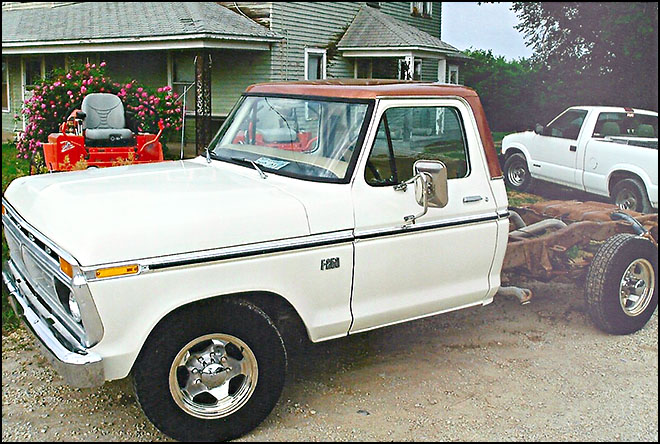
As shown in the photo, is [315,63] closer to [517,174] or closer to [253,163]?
[517,174]

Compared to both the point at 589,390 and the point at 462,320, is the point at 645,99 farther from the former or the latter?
the point at 589,390

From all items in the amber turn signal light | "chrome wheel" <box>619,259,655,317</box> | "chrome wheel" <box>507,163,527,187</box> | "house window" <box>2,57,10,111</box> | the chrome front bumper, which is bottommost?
"chrome wheel" <box>619,259,655,317</box>

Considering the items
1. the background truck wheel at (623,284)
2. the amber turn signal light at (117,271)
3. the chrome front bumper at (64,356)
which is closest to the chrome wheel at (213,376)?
the chrome front bumper at (64,356)

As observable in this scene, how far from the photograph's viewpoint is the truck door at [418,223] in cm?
453

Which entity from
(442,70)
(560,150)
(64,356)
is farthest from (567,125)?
(64,356)

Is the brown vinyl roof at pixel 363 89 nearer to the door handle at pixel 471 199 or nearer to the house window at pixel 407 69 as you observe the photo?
the door handle at pixel 471 199

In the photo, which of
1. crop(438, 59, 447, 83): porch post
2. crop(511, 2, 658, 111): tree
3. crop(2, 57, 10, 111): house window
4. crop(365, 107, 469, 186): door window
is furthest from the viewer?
crop(438, 59, 447, 83): porch post

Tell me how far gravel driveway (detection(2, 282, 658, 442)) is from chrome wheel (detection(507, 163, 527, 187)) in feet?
15.7

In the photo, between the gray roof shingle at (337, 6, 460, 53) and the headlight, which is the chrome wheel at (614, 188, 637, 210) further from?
the headlight

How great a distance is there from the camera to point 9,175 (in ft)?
29.7

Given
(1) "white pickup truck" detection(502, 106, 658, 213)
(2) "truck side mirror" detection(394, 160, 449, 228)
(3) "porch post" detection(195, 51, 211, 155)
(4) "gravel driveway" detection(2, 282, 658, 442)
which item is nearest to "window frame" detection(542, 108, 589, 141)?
(1) "white pickup truck" detection(502, 106, 658, 213)

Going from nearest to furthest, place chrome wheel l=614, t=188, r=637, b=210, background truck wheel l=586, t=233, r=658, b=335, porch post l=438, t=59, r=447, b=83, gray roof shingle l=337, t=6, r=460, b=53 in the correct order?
1. background truck wheel l=586, t=233, r=658, b=335
2. chrome wheel l=614, t=188, r=637, b=210
3. gray roof shingle l=337, t=6, r=460, b=53
4. porch post l=438, t=59, r=447, b=83

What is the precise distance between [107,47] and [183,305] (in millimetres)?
10565

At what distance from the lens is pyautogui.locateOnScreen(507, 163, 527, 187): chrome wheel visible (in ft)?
35.6
